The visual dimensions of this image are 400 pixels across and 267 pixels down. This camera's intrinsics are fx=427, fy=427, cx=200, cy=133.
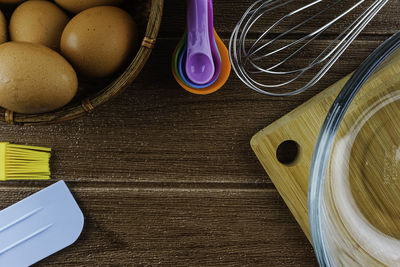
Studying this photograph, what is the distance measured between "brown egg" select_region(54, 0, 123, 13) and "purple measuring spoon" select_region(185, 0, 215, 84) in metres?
0.09

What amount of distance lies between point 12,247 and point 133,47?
0.33 m

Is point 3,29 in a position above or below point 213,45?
below

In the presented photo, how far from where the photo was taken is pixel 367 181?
544 millimetres

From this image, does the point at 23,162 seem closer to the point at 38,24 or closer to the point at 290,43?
the point at 38,24

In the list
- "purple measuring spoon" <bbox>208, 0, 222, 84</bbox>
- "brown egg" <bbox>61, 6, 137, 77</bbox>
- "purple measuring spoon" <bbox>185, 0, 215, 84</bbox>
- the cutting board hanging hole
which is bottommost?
"brown egg" <bbox>61, 6, 137, 77</bbox>

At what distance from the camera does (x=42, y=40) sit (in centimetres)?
49

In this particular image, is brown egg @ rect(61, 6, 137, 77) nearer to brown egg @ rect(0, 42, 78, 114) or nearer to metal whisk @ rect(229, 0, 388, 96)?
brown egg @ rect(0, 42, 78, 114)

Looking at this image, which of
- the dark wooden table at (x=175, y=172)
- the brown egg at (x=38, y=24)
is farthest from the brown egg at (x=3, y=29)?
the dark wooden table at (x=175, y=172)

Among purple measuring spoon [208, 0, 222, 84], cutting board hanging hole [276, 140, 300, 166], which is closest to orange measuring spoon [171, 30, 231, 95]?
purple measuring spoon [208, 0, 222, 84]

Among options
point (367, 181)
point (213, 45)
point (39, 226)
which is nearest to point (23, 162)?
point (39, 226)

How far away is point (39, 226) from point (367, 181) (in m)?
0.45

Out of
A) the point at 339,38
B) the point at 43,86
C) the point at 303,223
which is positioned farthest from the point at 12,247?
the point at 339,38

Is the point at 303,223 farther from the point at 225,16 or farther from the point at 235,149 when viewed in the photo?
the point at 225,16

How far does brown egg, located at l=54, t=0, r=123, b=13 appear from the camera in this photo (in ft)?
1.61
